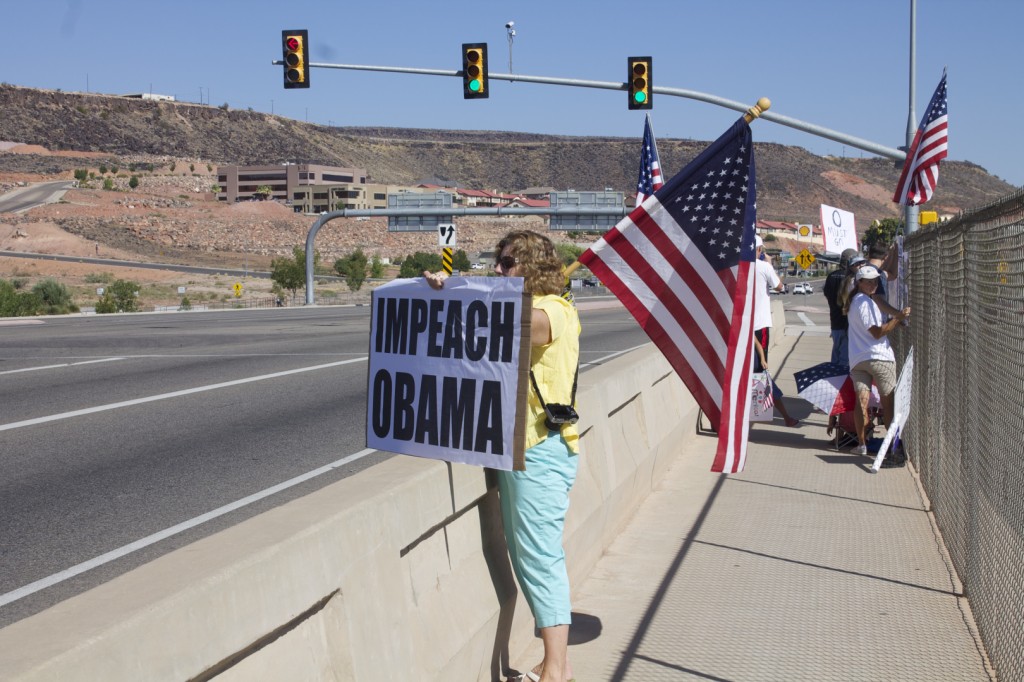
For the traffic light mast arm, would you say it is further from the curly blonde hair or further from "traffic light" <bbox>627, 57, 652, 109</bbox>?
the curly blonde hair

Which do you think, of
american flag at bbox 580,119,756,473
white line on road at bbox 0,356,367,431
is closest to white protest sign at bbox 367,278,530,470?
american flag at bbox 580,119,756,473

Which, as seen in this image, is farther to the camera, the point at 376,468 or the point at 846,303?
the point at 846,303

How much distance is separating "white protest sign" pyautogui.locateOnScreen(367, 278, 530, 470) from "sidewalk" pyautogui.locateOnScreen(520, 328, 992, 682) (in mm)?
1215

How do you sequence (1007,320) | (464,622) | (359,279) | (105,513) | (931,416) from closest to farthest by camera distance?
1. (464,622)
2. (1007,320)
3. (105,513)
4. (931,416)
5. (359,279)

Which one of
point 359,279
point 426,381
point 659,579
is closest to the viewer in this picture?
point 426,381

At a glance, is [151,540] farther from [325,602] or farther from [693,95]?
[693,95]

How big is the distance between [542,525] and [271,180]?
187 m

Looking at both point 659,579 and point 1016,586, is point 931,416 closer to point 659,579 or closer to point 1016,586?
point 659,579

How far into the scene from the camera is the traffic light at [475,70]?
78.3 feet

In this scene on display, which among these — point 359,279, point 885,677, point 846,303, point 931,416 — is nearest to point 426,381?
point 885,677

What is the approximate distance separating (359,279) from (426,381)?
8299 cm

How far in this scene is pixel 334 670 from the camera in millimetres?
3584

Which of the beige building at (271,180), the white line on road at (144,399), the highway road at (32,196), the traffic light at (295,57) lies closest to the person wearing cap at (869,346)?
the white line on road at (144,399)

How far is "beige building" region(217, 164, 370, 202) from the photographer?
18125 centimetres
